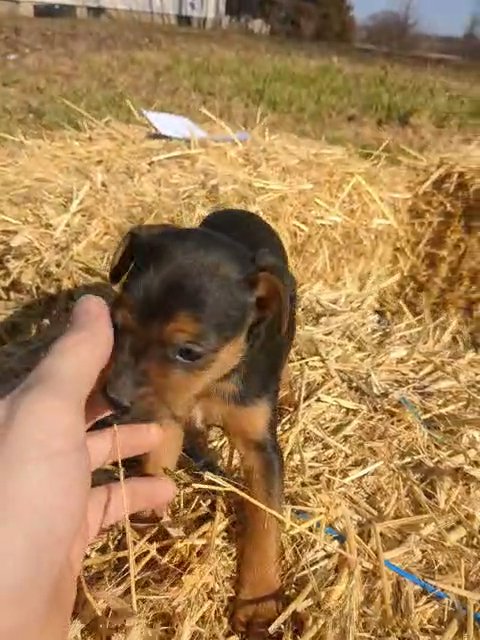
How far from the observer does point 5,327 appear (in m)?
4.64

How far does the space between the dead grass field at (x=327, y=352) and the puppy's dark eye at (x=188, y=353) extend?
0.53 m

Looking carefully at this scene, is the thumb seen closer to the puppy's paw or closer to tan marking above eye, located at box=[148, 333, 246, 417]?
tan marking above eye, located at box=[148, 333, 246, 417]

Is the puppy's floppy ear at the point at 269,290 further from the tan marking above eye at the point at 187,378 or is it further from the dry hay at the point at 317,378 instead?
the dry hay at the point at 317,378

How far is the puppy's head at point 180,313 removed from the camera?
3090mm

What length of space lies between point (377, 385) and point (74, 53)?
1097 centimetres

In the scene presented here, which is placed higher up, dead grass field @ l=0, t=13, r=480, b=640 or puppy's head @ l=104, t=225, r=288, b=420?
puppy's head @ l=104, t=225, r=288, b=420

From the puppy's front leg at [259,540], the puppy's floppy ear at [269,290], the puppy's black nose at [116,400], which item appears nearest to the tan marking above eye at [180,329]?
the puppy's black nose at [116,400]

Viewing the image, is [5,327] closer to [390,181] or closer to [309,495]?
[309,495]

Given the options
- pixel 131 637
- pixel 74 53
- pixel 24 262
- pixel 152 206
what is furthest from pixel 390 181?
pixel 74 53

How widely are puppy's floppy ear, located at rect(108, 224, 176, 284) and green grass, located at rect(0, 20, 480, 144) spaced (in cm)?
528

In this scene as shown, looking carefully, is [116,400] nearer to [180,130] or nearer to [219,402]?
[219,402]

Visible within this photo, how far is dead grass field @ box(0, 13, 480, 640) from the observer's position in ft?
10.1

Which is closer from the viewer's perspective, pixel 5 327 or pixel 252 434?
pixel 252 434

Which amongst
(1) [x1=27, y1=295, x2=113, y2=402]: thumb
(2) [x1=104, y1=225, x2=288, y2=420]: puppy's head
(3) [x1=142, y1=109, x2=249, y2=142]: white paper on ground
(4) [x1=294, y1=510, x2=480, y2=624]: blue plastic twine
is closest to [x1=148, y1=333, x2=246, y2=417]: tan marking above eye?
(2) [x1=104, y1=225, x2=288, y2=420]: puppy's head
